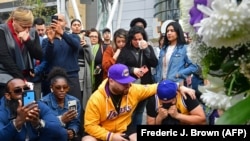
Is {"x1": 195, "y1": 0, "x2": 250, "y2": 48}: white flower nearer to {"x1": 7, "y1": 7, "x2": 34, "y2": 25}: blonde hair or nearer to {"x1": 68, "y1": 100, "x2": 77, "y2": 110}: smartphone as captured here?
{"x1": 7, "y1": 7, "x2": 34, "y2": 25}: blonde hair

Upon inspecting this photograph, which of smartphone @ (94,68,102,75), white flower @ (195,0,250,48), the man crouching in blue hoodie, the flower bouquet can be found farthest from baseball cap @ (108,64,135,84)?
white flower @ (195,0,250,48)

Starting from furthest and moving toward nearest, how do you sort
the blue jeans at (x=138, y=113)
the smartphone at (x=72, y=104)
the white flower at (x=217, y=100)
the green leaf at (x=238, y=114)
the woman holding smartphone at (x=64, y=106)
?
the blue jeans at (x=138, y=113) → the smartphone at (x=72, y=104) → the woman holding smartphone at (x=64, y=106) → the white flower at (x=217, y=100) → the green leaf at (x=238, y=114)

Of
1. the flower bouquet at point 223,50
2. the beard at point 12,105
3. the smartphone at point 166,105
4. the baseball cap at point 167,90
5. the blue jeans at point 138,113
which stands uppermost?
the flower bouquet at point 223,50

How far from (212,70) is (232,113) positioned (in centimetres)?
27

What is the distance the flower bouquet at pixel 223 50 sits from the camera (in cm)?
114

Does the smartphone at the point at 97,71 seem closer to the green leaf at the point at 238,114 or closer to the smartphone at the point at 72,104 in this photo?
the smartphone at the point at 72,104

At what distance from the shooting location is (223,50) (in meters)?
1.32

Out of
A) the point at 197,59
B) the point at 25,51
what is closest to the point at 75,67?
the point at 25,51

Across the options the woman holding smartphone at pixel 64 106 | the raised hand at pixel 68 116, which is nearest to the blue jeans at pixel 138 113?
the woman holding smartphone at pixel 64 106

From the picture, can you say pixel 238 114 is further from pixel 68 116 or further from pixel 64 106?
pixel 64 106

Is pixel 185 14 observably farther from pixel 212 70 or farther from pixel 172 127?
pixel 172 127

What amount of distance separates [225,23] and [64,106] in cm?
357

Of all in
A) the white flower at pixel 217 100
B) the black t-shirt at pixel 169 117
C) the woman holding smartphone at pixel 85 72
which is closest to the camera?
the white flower at pixel 217 100

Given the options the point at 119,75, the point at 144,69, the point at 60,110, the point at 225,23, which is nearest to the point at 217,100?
the point at 225,23
